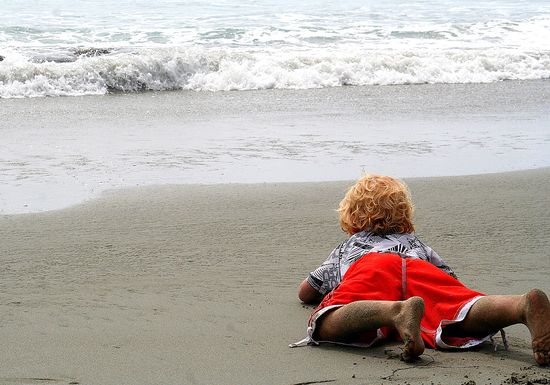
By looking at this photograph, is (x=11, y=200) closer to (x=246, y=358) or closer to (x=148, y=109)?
(x=246, y=358)

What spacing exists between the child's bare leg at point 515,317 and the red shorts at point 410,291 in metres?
0.04

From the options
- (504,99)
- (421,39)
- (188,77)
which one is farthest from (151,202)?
(421,39)

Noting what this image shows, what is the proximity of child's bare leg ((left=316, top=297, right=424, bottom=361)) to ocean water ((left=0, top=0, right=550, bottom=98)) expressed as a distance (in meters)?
10.7

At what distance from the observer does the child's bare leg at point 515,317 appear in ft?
9.41

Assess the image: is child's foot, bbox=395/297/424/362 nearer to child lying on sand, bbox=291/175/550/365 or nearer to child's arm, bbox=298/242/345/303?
child lying on sand, bbox=291/175/550/365

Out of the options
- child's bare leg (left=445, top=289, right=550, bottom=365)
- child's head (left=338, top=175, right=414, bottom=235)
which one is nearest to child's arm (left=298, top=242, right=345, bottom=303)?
child's head (left=338, top=175, right=414, bottom=235)

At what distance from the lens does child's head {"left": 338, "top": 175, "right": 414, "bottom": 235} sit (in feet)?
11.8

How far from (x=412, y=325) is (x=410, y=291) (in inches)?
17.2

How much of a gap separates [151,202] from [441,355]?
3.37m

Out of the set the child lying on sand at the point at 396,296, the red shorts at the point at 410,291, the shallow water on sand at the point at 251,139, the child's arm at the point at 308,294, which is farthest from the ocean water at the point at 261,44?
the red shorts at the point at 410,291

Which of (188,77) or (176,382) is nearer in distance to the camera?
(176,382)

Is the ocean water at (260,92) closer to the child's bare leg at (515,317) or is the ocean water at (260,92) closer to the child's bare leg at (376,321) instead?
the child's bare leg at (376,321)

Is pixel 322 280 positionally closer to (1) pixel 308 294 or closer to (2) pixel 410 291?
(1) pixel 308 294

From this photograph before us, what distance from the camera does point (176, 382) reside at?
2873 mm
